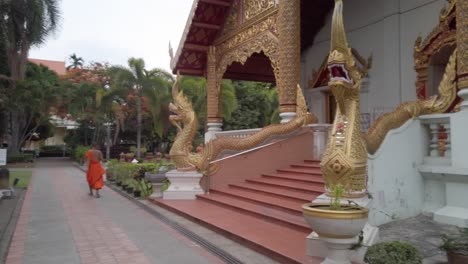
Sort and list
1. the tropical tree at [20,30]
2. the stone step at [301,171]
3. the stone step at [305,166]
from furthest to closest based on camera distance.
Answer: the tropical tree at [20,30], the stone step at [305,166], the stone step at [301,171]

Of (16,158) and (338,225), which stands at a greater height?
(338,225)

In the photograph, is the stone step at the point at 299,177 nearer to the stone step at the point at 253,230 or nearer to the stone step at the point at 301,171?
the stone step at the point at 301,171

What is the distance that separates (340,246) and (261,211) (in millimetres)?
2968

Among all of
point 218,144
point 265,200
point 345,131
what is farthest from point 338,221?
point 218,144

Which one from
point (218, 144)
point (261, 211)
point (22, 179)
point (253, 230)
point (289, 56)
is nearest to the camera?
point (253, 230)

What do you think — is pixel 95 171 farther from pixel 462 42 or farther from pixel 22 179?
pixel 462 42

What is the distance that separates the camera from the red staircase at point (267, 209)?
520 centimetres

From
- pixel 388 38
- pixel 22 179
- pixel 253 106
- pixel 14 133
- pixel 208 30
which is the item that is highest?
pixel 208 30

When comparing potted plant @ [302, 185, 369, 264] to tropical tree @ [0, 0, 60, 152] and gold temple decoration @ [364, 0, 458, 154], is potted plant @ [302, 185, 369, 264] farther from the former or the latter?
tropical tree @ [0, 0, 60, 152]

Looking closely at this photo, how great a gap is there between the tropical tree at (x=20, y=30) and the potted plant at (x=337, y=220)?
25647 mm

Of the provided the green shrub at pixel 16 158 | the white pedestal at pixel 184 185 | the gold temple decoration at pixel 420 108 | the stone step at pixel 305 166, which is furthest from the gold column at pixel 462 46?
the green shrub at pixel 16 158

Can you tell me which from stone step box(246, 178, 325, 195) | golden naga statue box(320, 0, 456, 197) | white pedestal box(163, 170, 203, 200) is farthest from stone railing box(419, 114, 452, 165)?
white pedestal box(163, 170, 203, 200)

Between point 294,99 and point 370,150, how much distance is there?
4230mm

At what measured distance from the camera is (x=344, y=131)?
192 inches
